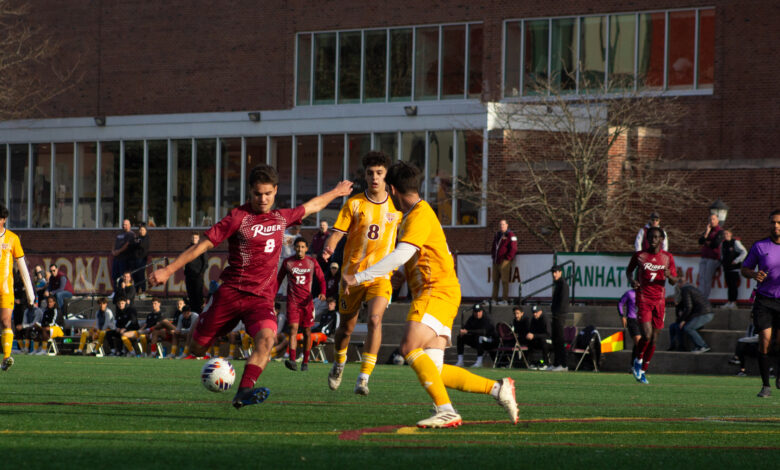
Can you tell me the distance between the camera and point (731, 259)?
26.8 metres

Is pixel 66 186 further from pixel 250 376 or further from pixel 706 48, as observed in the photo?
pixel 250 376

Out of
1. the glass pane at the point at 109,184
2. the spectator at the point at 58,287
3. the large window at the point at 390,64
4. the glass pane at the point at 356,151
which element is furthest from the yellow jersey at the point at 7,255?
the glass pane at the point at 109,184

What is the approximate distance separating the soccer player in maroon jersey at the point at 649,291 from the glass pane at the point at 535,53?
2157cm

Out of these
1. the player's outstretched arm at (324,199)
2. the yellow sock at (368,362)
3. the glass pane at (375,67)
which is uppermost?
the glass pane at (375,67)

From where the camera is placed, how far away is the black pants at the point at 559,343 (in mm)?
25836

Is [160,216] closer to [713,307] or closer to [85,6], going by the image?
[85,6]

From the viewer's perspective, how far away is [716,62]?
3891 centimetres

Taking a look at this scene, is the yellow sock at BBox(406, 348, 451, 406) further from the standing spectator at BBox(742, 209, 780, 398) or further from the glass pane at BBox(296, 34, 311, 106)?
the glass pane at BBox(296, 34, 311, 106)

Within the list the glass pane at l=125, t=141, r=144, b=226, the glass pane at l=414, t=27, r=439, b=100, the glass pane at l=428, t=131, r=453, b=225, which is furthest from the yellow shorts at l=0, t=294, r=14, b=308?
the glass pane at l=125, t=141, r=144, b=226

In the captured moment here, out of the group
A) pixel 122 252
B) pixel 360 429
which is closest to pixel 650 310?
pixel 360 429

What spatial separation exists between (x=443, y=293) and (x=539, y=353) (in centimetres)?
1767

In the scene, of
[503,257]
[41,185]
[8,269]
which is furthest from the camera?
[41,185]

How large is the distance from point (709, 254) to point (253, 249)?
62.6 ft

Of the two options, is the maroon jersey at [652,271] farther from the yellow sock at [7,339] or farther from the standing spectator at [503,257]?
the standing spectator at [503,257]
